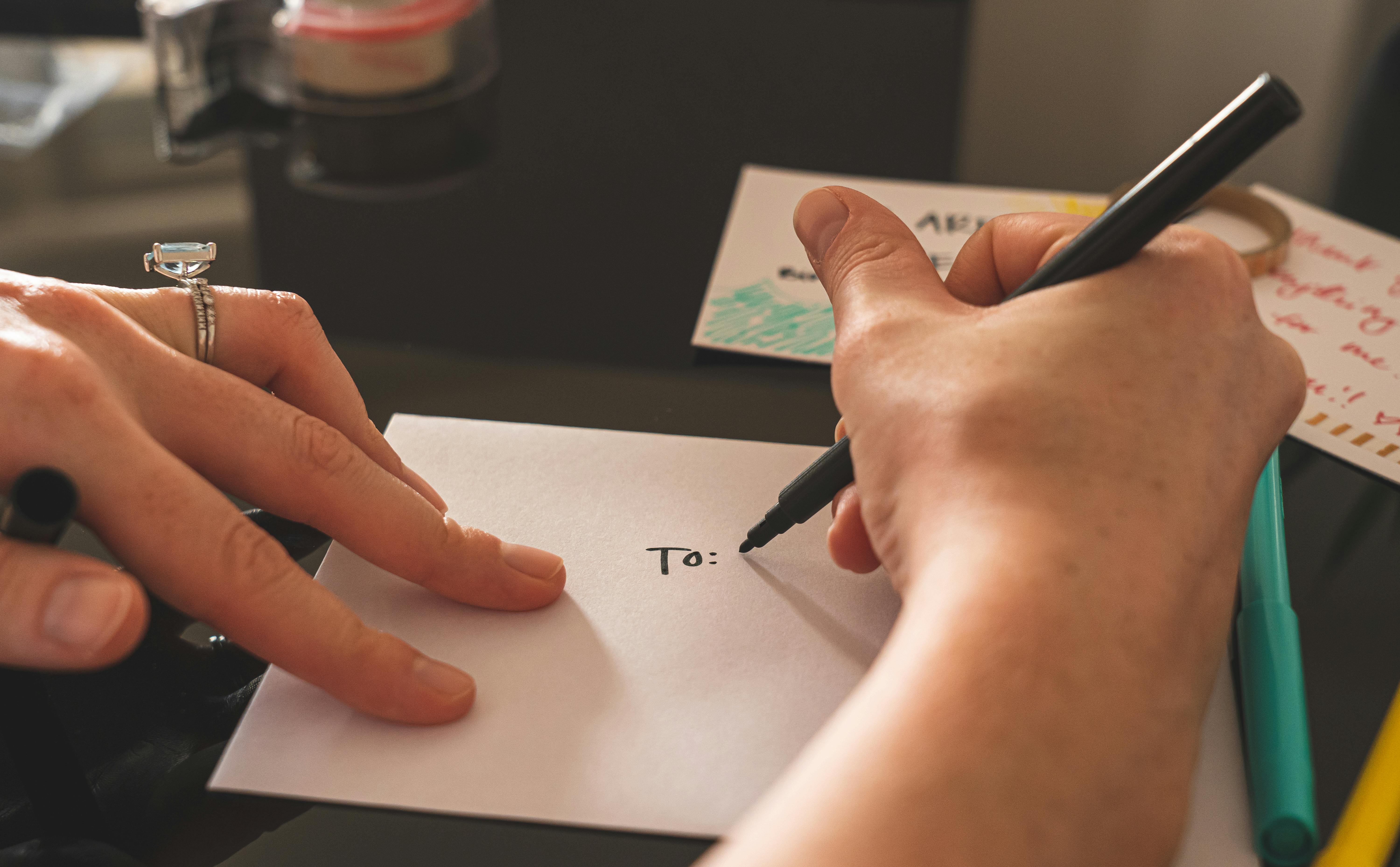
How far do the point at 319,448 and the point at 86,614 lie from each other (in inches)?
5.9

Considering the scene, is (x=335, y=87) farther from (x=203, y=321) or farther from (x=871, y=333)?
(x=871, y=333)

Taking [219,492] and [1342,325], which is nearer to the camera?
[219,492]

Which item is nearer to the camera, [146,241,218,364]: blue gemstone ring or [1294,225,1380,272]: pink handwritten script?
[146,241,218,364]: blue gemstone ring

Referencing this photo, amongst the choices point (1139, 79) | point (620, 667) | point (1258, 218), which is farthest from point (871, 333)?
point (1139, 79)

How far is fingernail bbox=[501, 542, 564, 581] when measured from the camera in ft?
1.95

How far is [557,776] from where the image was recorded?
50 centimetres

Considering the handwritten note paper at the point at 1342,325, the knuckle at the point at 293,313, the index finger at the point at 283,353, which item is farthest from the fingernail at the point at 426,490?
the handwritten note paper at the point at 1342,325

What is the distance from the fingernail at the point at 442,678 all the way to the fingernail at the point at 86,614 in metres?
0.13

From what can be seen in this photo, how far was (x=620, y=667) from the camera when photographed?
0.56 m

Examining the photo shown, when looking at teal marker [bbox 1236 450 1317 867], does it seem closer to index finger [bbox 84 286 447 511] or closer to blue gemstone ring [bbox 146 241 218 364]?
index finger [bbox 84 286 447 511]

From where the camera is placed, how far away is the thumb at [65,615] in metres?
0.48

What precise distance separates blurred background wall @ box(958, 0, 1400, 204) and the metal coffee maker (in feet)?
1.64

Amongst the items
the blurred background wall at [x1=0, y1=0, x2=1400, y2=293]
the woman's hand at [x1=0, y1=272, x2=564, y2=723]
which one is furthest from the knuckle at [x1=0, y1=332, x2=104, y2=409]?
the blurred background wall at [x1=0, y1=0, x2=1400, y2=293]

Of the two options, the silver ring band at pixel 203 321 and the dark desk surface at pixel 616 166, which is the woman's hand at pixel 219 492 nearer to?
the silver ring band at pixel 203 321
